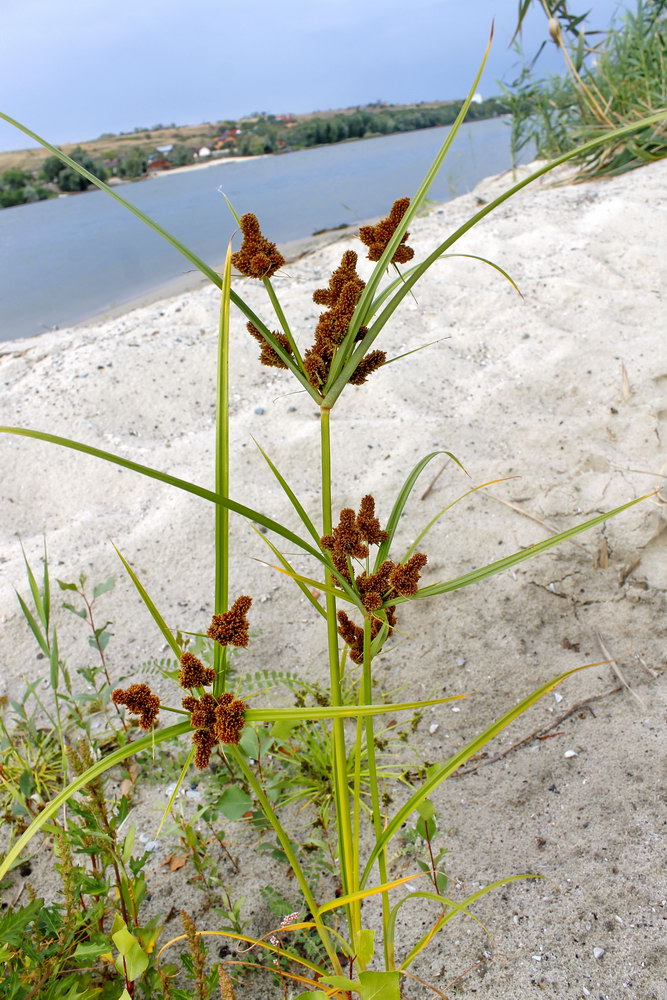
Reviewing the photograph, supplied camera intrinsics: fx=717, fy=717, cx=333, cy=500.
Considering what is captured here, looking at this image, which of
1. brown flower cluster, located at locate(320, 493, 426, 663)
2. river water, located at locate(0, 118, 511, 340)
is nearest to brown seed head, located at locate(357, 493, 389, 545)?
brown flower cluster, located at locate(320, 493, 426, 663)

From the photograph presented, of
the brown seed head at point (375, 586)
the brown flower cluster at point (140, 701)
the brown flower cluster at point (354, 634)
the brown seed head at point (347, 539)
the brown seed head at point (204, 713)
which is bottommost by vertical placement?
the brown flower cluster at point (354, 634)

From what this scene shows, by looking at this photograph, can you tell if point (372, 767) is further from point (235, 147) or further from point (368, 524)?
point (235, 147)

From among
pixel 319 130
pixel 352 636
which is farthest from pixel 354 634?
pixel 319 130

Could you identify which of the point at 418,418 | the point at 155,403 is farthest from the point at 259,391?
the point at 418,418

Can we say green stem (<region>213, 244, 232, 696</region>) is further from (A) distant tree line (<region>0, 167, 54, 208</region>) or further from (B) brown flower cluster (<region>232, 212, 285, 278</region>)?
(A) distant tree line (<region>0, 167, 54, 208</region>)

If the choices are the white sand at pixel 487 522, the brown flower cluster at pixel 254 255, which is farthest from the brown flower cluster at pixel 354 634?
the white sand at pixel 487 522

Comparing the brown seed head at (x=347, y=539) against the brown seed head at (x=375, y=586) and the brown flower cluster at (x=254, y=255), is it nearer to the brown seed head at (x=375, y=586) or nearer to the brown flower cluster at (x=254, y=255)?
the brown seed head at (x=375, y=586)
